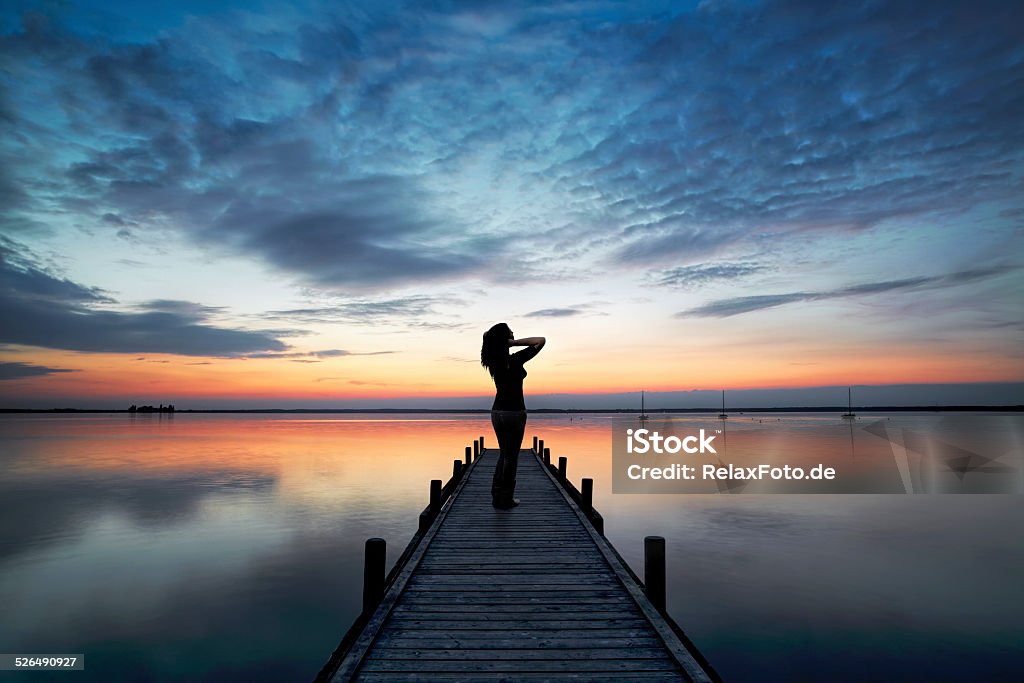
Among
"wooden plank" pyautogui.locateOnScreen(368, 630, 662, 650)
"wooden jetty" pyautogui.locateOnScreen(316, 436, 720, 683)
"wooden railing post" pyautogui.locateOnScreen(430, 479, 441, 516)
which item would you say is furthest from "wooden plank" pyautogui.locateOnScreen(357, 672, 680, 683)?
"wooden railing post" pyautogui.locateOnScreen(430, 479, 441, 516)

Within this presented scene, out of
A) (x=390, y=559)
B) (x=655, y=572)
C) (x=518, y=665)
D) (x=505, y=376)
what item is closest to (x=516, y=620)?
(x=518, y=665)

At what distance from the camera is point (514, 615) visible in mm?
5934

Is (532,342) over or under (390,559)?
over

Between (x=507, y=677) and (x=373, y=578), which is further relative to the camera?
(x=373, y=578)

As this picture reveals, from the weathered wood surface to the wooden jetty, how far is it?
12 millimetres

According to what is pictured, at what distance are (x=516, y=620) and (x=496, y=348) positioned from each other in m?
4.45

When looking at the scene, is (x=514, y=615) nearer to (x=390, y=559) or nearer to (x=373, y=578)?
(x=373, y=578)

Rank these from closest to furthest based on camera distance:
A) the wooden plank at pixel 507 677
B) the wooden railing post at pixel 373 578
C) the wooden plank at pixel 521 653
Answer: the wooden plank at pixel 507 677 < the wooden plank at pixel 521 653 < the wooden railing post at pixel 373 578

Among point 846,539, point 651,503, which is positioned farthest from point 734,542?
point 651,503

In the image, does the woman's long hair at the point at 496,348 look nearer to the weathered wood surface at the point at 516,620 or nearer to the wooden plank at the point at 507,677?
the weathered wood surface at the point at 516,620

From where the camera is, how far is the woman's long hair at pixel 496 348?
9258mm

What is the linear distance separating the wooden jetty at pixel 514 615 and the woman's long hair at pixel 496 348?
2.84 m

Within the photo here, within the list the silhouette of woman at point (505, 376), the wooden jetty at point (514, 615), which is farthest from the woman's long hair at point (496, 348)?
the wooden jetty at point (514, 615)

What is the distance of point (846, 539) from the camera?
1611cm
